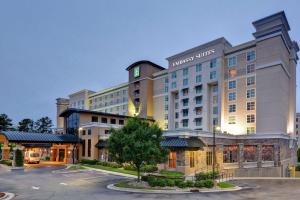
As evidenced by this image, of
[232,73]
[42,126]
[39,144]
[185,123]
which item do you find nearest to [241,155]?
[232,73]

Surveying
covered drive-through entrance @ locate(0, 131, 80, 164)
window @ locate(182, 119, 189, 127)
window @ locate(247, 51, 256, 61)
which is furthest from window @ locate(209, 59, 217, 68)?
covered drive-through entrance @ locate(0, 131, 80, 164)

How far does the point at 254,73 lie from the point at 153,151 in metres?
43.1

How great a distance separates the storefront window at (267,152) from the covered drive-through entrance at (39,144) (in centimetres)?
3980

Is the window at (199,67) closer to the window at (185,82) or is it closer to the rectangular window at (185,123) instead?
the window at (185,82)

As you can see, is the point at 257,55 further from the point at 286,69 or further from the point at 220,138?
the point at 220,138

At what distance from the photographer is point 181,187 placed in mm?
29094

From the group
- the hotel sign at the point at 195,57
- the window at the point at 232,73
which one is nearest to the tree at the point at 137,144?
the window at the point at 232,73

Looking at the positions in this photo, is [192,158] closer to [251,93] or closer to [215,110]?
[251,93]

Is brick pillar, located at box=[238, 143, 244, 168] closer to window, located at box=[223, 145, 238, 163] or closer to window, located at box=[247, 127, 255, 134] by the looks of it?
window, located at box=[223, 145, 238, 163]

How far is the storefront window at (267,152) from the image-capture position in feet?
178

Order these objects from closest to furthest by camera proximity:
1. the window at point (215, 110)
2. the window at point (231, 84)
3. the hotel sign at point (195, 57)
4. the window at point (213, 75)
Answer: the window at point (231, 84)
the window at point (213, 75)
the window at point (215, 110)
the hotel sign at point (195, 57)

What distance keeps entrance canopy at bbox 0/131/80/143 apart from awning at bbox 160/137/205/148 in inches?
→ 1062

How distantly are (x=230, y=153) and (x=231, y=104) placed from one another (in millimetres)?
16335

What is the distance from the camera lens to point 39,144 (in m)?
62.6
